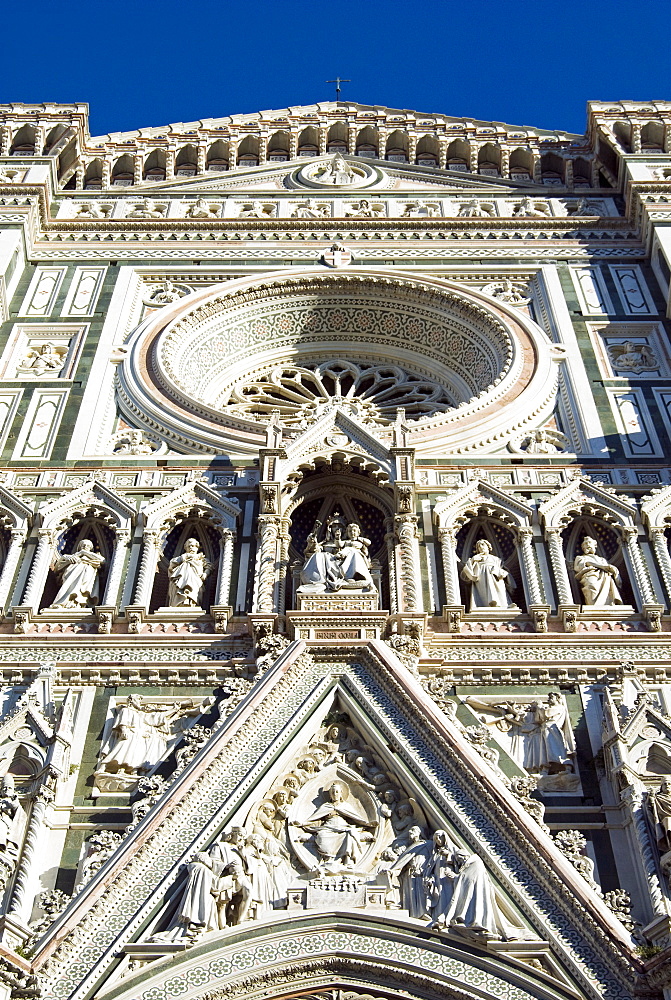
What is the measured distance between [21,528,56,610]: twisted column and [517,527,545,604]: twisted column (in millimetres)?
4346

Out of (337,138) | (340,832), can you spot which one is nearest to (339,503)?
(340,832)

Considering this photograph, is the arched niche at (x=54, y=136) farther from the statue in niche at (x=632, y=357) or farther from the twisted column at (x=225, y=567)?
the twisted column at (x=225, y=567)

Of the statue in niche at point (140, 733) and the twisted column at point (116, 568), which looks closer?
the statue in niche at point (140, 733)

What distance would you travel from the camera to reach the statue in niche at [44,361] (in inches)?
714

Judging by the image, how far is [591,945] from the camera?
10.4 m

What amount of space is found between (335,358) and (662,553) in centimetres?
691

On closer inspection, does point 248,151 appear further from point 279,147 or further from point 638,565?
point 638,565

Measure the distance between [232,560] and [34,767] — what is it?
3.19 metres

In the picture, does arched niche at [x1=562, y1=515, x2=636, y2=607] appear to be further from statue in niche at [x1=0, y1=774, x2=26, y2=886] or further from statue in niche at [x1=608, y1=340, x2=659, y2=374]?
statue in niche at [x1=0, y1=774, x2=26, y2=886]

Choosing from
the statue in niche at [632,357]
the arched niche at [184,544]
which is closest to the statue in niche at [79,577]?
the arched niche at [184,544]

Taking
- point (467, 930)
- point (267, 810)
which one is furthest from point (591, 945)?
point (267, 810)

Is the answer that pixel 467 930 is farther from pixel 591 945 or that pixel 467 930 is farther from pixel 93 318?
pixel 93 318

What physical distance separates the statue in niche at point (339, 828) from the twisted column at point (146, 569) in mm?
3041

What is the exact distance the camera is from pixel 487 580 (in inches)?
562
